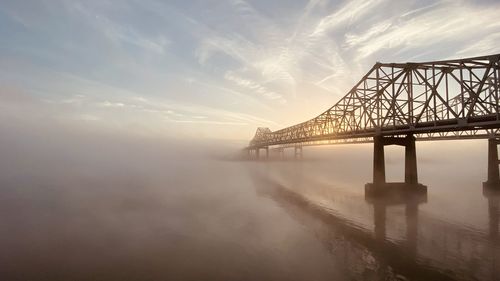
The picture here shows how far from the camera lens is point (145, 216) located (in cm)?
3434

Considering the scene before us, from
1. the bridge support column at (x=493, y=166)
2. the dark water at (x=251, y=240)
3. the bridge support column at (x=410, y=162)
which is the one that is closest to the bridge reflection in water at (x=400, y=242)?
the dark water at (x=251, y=240)

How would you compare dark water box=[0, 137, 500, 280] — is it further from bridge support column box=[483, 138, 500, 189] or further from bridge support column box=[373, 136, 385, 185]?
bridge support column box=[483, 138, 500, 189]

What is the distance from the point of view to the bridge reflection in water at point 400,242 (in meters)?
18.0

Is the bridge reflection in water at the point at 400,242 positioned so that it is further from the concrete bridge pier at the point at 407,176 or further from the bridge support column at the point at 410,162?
the bridge support column at the point at 410,162

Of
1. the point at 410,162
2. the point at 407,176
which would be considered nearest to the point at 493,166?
the point at 407,176

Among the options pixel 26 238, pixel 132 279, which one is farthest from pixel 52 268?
pixel 26 238

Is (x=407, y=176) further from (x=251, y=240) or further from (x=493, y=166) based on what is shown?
(x=251, y=240)

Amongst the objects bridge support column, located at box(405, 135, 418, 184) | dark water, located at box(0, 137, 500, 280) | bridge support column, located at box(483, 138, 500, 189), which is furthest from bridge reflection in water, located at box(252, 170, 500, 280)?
bridge support column, located at box(483, 138, 500, 189)

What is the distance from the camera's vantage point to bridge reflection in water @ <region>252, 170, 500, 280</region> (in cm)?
1798

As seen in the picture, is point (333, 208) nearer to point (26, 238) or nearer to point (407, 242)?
point (407, 242)

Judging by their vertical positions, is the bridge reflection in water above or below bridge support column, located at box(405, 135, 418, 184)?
below

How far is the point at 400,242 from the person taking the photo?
24.0m

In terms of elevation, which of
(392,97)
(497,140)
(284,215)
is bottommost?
(284,215)

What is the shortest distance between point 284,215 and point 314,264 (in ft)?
53.3
